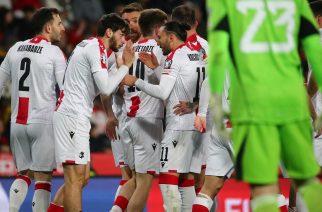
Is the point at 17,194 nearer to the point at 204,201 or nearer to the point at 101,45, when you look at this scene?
the point at 101,45

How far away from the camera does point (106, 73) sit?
726 cm

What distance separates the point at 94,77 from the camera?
7285 millimetres

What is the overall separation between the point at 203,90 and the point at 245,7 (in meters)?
2.59

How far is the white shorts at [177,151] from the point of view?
773cm

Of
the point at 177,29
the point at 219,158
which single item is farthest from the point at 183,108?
the point at 219,158

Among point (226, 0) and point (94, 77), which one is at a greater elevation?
point (226, 0)

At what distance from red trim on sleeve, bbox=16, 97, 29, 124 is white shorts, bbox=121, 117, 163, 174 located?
3.25 feet

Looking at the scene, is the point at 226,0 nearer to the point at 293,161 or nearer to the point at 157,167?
the point at 293,161

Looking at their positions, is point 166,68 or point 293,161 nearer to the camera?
point 293,161

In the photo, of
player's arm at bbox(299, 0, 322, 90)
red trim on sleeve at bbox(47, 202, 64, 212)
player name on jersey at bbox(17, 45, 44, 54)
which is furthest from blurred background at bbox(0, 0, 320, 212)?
player's arm at bbox(299, 0, 322, 90)

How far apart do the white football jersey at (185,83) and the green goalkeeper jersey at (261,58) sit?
2.77 metres

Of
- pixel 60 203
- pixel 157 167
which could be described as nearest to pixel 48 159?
pixel 60 203

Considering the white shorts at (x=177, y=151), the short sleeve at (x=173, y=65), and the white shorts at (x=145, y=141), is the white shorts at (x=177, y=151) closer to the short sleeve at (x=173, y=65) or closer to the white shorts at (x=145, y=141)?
the white shorts at (x=145, y=141)

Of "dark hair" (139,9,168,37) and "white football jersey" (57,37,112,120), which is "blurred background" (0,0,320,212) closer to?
"white football jersey" (57,37,112,120)
